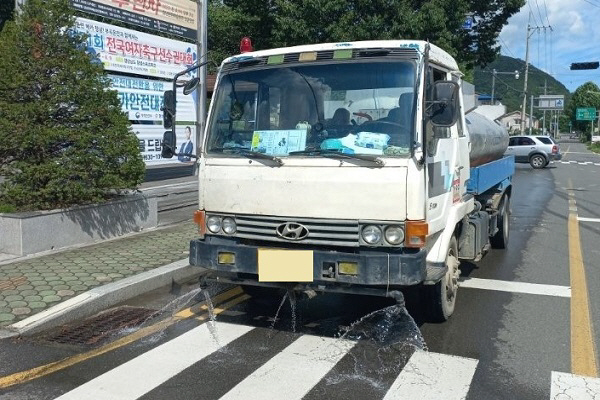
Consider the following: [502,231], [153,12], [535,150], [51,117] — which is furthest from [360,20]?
[535,150]

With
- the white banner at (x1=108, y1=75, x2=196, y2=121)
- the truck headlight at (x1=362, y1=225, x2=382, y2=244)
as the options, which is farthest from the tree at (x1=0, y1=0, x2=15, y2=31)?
the truck headlight at (x1=362, y1=225, x2=382, y2=244)

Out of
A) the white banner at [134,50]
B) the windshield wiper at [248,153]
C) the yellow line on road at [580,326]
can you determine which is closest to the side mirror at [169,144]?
the windshield wiper at [248,153]

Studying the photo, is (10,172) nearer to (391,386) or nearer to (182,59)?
(182,59)

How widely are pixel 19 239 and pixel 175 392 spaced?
4.33 m

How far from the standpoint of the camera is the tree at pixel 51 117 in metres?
7.80

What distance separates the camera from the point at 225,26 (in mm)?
27453

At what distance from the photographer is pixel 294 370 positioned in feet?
14.9

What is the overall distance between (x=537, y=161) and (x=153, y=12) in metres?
25.6

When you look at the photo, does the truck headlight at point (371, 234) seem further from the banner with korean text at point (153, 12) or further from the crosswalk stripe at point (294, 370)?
the banner with korean text at point (153, 12)

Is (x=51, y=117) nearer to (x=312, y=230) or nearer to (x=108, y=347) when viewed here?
(x=108, y=347)

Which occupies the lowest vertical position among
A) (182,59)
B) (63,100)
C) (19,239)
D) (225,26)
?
(19,239)

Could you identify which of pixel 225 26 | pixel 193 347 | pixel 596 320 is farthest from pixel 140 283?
pixel 225 26

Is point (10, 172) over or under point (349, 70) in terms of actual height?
under

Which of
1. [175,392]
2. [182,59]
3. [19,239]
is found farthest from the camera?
[182,59]
